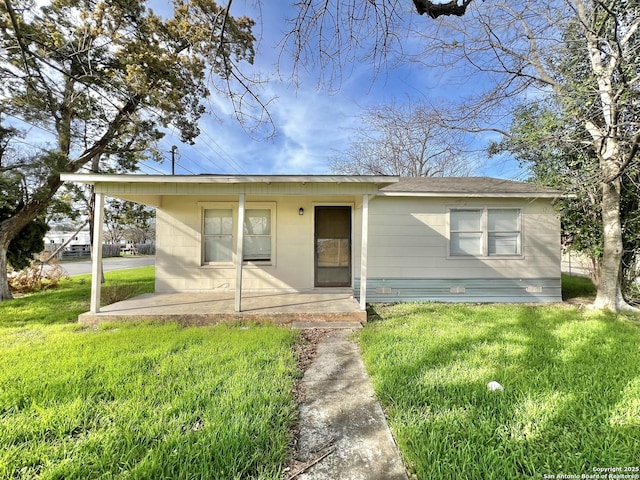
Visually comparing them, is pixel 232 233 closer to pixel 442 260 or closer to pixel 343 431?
pixel 442 260

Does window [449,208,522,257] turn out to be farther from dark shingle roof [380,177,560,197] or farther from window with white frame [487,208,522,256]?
dark shingle roof [380,177,560,197]

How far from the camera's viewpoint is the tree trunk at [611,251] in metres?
5.46

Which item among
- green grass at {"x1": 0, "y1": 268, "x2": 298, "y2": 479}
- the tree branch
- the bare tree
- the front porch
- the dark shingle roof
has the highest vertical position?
the bare tree

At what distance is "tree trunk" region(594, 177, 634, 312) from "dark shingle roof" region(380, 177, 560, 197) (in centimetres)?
A: 91

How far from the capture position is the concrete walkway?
1.75 metres

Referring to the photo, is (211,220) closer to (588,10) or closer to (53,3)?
(53,3)

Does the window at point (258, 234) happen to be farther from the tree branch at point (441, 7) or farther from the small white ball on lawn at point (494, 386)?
the small white ball on lawn at point (494, 386)

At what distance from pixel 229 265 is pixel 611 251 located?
8.28m

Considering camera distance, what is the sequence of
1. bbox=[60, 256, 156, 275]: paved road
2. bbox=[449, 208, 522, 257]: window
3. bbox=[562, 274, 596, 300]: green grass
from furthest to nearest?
bbox=[60, 256, 156, 275]: paved road
bbox=[562, 274, 596, 300]: green grass
bbox=[449, 208, 522, 257]: window

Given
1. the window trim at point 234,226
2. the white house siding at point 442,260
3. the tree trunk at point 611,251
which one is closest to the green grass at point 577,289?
the white house siding at point 442,260

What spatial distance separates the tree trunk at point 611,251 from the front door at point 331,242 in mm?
5264

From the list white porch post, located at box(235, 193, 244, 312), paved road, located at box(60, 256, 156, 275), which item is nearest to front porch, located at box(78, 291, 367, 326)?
white porch post, located at box(235, 193, 244, 312)

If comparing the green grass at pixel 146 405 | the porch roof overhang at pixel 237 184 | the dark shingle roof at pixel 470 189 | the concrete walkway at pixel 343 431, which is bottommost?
the concrete walkway at pixel 343 431

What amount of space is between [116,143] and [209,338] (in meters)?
7.82
